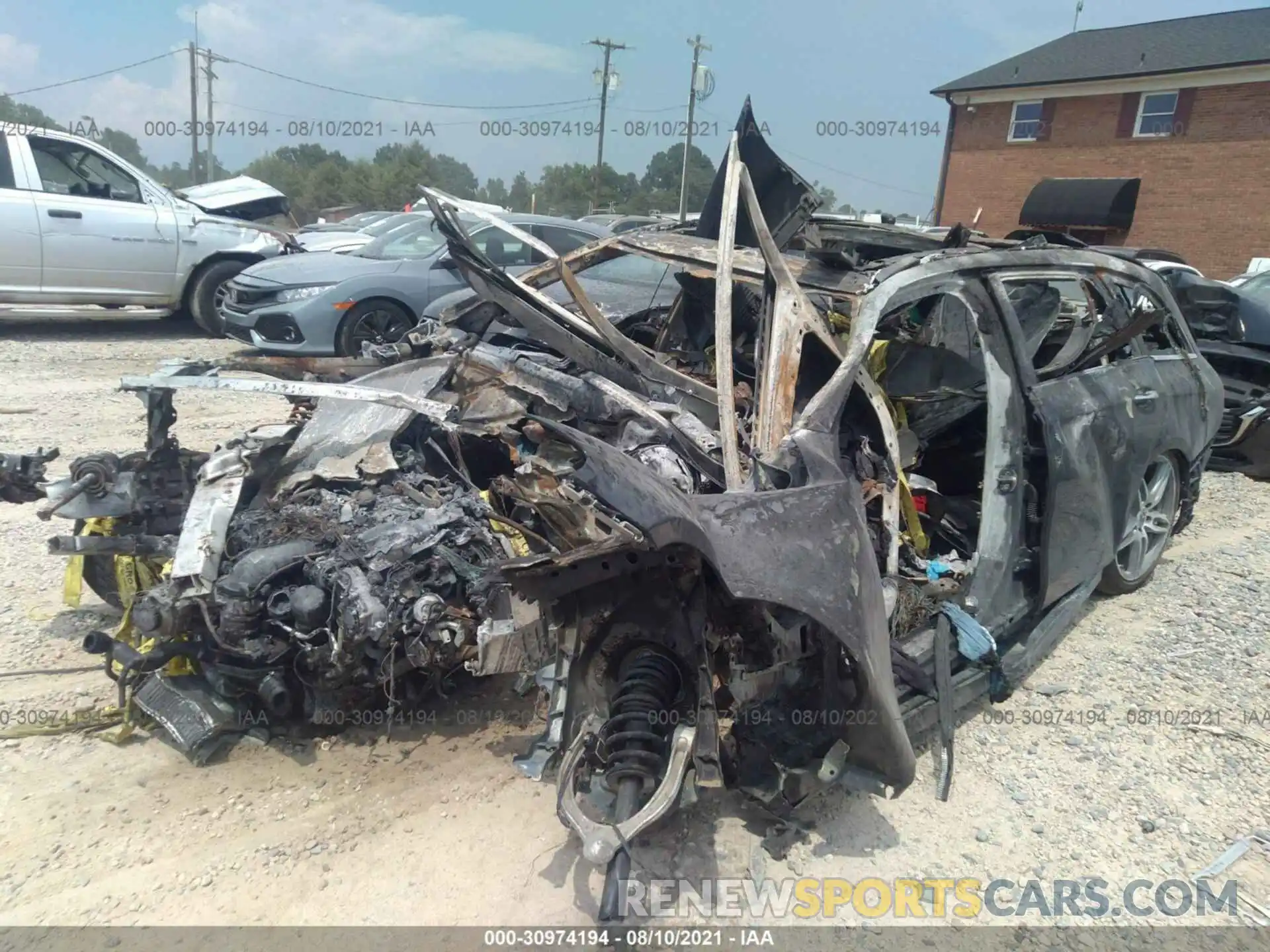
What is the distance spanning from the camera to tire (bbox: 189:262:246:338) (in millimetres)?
9906

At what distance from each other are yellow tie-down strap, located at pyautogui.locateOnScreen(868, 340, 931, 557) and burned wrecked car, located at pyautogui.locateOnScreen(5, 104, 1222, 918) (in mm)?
16

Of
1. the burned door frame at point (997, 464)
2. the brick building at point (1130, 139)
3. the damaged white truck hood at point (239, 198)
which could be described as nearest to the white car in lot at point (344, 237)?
the damaged white truck hood at point (239, 198)

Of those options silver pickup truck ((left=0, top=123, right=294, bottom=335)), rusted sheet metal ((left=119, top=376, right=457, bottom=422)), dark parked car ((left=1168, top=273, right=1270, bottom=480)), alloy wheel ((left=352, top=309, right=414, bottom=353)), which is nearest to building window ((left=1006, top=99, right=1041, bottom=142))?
dark parked car ((left=1168, top=273, right=1270, bottom=480))

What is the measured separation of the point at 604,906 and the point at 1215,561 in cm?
462

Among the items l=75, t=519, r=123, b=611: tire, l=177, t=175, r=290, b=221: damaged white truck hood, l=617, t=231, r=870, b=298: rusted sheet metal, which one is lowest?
l=75, t=519, r=123, b=611: tire

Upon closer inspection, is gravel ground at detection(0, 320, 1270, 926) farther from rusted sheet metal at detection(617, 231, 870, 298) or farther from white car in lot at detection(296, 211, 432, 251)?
white car in lot at detection(296, 211, 432, 251)

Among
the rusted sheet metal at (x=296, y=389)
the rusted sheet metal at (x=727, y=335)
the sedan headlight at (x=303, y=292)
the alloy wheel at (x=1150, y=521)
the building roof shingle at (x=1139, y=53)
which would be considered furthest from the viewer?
the building roof shingle at (x=1139, y=53)

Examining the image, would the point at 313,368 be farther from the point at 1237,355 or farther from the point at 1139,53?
the point at 1139,53

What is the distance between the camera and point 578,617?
7.98ft

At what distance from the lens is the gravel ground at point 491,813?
2.33 meters

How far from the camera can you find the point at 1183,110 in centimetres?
2064

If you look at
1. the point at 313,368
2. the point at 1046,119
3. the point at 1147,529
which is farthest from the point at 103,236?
the point at 1046,119

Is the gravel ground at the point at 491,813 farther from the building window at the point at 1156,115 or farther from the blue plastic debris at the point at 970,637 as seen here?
the building window at the point at 1156,115

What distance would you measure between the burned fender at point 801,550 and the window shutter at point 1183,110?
23966 millimetres
